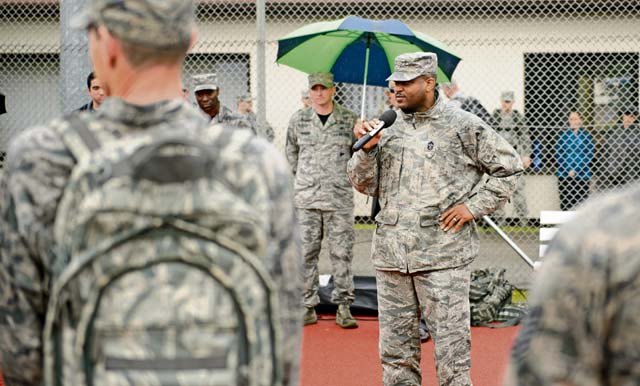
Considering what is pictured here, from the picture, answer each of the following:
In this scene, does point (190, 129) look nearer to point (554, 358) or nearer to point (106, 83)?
point (106, 83)

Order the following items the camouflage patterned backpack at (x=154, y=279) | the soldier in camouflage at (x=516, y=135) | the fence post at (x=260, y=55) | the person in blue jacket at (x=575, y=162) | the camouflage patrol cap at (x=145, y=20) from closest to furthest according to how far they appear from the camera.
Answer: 1. the camouflage patterned backpack at (x=154, y=279)
2. the camouflage patrol cap at (x=145, y=20)
3. the fence post at (x=260, y=55)
4. the person in blue jacket at (x=575, y=162)
5. the soldier in camouflage at (x=516, y=135)

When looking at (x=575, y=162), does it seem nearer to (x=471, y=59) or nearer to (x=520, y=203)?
(x=520, y=203)

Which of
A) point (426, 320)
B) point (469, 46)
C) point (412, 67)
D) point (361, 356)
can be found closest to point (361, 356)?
point (361, 356)

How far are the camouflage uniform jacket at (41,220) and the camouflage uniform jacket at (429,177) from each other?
339 centimetres

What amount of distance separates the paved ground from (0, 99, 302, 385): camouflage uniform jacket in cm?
797

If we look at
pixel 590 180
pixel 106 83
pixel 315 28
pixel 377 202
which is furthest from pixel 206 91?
pixel 106 83

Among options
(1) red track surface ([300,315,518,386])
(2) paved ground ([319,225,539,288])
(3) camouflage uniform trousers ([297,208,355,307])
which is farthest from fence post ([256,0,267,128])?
(2) paved ground ([319,225,539,288])

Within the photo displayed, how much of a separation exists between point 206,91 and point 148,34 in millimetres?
5851

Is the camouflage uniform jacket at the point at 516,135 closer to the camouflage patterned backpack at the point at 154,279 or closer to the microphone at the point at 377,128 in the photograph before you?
the microphone at the point at 377,128

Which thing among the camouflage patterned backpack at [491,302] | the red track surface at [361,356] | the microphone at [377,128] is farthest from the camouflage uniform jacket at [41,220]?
the camouflage patterned backpack at [491,302]

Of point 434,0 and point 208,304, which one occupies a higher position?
point 434,0

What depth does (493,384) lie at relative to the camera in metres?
6.53

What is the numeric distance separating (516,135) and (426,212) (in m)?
5.93

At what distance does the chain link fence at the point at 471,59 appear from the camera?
44.2 ft
